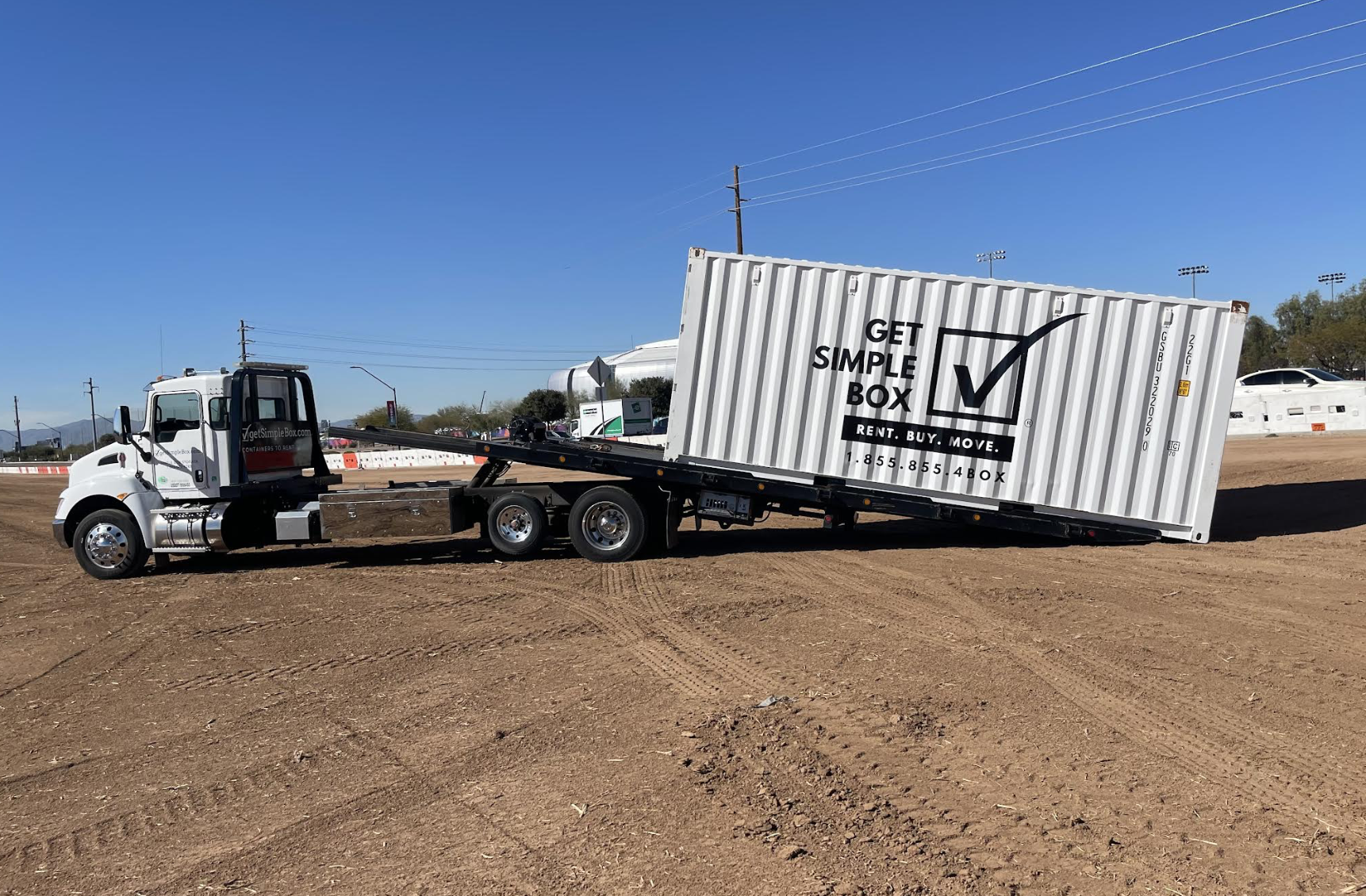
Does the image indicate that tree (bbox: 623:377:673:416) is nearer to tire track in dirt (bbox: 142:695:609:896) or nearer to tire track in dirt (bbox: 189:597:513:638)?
tire track in dirt (bbox: 189:597:513:638)

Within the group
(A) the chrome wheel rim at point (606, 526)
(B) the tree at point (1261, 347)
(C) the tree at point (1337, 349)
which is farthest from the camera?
(B) the tree at point (1261, 347)

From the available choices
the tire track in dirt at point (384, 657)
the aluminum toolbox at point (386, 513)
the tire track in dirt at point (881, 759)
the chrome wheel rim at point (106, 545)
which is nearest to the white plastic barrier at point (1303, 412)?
the aluminum toolbox at point (386, 513)

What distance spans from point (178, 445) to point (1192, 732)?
1122cm

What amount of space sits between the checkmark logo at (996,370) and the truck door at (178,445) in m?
9.27

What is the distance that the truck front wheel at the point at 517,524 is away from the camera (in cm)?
1173

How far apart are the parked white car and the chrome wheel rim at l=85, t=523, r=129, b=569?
27.9 m

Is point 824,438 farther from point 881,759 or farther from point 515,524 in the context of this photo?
point 881,759

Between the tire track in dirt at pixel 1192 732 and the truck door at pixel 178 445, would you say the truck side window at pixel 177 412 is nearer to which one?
the truck door at pixel 178 445

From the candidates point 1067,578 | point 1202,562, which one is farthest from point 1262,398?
Result: point 1067,578

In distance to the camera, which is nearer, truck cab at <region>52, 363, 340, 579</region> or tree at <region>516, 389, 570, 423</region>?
truck cab at <region>52, 363, 340, 579</region>

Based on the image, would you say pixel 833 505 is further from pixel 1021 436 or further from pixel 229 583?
pixel 229 583

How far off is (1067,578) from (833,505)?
109 inches

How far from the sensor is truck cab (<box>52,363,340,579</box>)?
37.7 ft

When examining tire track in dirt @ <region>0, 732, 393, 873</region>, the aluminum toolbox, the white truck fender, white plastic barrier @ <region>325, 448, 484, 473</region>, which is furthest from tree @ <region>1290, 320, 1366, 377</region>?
tire track in dirt @ <region>0, 732, 393, 873</region>
